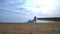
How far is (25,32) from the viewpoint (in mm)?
917

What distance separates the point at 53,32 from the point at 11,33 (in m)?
0.37

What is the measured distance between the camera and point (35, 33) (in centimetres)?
89

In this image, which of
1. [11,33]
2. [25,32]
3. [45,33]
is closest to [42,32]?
[45,33]

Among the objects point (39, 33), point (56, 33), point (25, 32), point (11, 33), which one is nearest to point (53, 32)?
point (56, 33)

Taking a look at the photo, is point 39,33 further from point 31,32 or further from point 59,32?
point 59,32

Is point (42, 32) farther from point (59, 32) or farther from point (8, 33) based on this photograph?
point (8, 33)

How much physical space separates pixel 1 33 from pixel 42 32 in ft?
1.18

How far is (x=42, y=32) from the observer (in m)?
0.91

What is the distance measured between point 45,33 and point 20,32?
0.73ft

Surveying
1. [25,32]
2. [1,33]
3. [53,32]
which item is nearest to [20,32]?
[25,32]

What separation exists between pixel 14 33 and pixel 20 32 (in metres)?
0.06

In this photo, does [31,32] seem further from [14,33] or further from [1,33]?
[1,33]

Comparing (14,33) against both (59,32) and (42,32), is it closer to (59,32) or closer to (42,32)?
(42,32)

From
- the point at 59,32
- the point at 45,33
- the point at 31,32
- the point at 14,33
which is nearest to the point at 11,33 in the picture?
the point at 14,33
